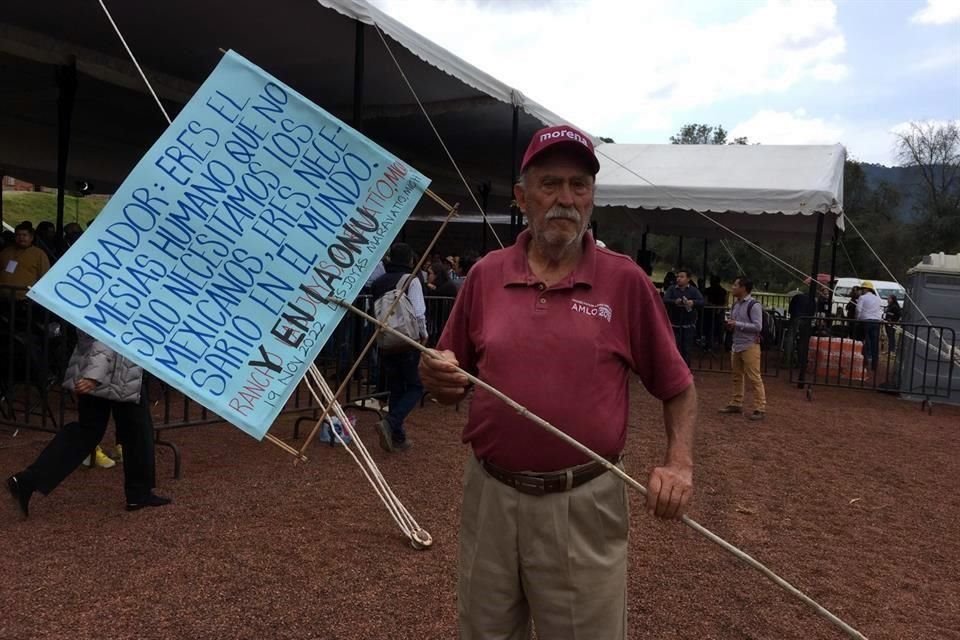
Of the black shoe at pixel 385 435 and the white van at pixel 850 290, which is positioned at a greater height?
the white van at pixel 850 290

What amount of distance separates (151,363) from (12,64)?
30.4 ft

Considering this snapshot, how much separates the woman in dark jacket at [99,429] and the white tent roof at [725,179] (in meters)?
8.91

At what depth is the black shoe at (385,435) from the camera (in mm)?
6483

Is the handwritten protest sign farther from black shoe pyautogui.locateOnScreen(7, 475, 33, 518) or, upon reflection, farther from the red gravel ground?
black shoe pyautogui.locateOnScreen(7, 475, 33, 518)

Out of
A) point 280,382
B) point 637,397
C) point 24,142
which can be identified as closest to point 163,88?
point 24,142

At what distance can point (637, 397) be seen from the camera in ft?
34.6

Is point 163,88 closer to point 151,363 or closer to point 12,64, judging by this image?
point 12,64

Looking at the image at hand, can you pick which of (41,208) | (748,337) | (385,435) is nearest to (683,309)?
(748,337)

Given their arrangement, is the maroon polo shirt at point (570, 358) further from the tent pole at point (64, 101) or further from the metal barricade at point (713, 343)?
the metal barricade at point (713, 343)

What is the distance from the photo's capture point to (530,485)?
2.09 metres

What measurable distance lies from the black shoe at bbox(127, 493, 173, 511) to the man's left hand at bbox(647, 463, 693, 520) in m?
3.93

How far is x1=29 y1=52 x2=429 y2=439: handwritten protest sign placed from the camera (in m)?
2.28

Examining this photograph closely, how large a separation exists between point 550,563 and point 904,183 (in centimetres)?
5449

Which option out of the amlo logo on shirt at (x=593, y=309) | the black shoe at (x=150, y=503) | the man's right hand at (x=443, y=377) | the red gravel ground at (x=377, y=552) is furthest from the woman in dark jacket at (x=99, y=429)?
the amlo logo on shirt at (x=593, y=309)
